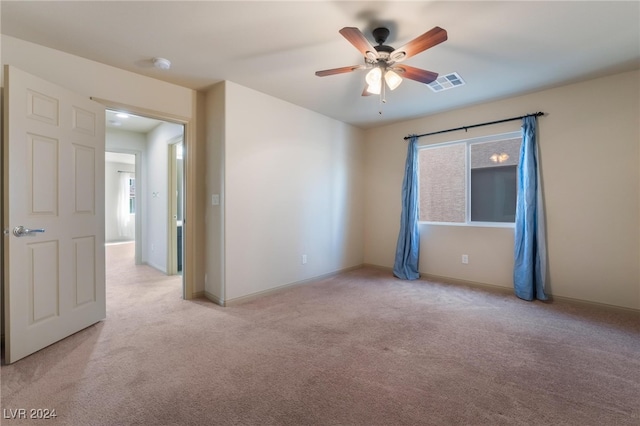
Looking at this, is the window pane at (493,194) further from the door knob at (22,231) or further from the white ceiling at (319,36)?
the door knob at (22,231)

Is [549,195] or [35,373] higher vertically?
[549,195]

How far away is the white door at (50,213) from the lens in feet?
6.63

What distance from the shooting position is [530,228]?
3.44m

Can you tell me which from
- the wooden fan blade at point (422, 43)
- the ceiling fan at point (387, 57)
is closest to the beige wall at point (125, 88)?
the ceiling fan at point (387, 57)

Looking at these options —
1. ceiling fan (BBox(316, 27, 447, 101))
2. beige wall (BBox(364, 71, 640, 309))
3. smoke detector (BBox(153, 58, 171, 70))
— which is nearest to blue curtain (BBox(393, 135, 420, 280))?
beige wall (BBox(364, 71, 640, 309))

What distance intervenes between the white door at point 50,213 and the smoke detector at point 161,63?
688 millimetres

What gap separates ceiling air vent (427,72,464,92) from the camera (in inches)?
120

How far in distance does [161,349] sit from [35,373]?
75 cm

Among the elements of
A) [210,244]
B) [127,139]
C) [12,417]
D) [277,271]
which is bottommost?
[12,417]

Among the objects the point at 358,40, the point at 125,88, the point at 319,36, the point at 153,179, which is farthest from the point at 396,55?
the point at 153,179

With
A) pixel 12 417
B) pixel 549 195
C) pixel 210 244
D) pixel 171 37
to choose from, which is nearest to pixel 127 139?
pixel 210 244

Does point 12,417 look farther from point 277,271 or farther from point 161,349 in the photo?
point 277,271

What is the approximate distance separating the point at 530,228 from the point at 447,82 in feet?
6.72

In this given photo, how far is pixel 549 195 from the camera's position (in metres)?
3.46
